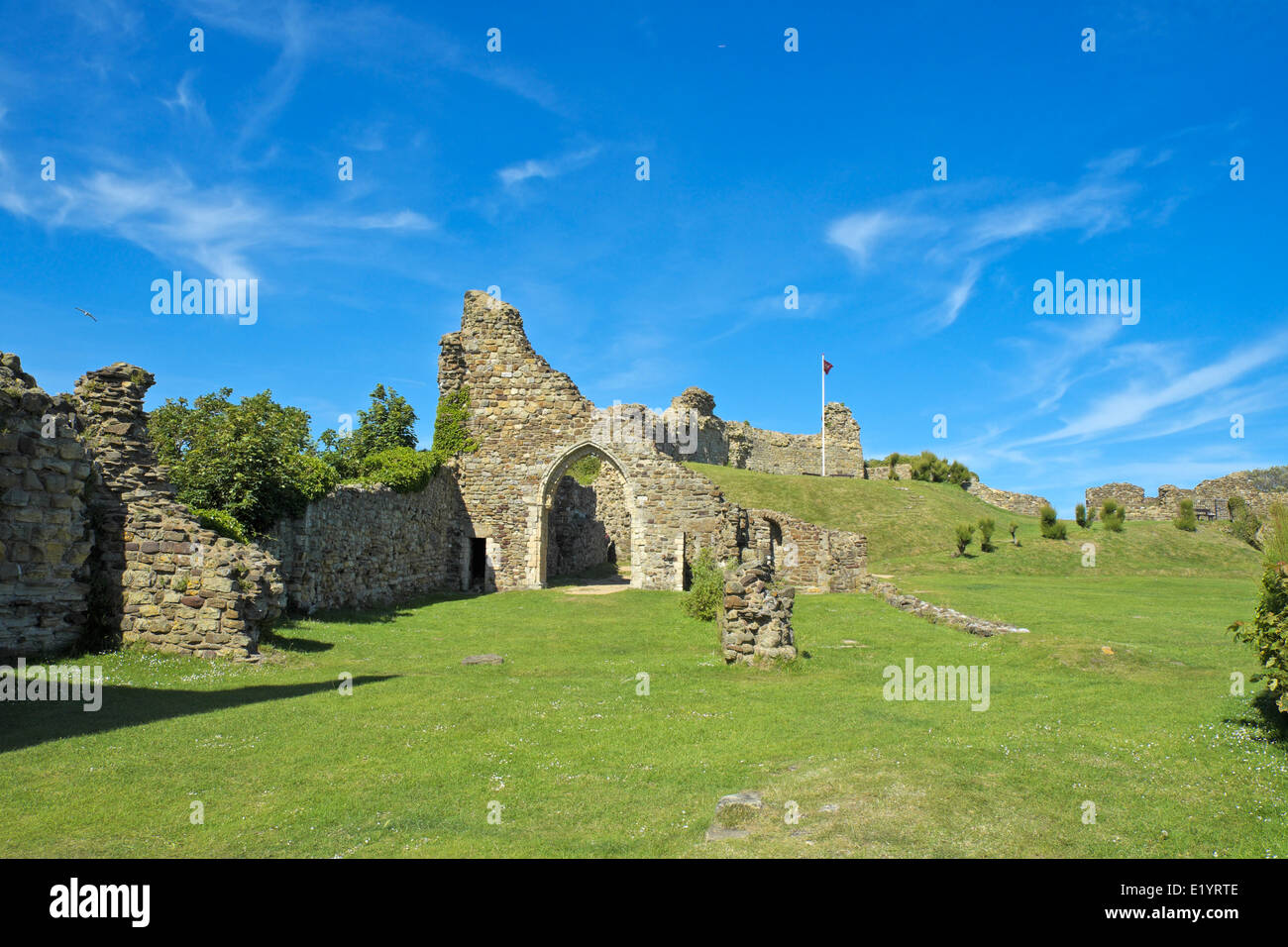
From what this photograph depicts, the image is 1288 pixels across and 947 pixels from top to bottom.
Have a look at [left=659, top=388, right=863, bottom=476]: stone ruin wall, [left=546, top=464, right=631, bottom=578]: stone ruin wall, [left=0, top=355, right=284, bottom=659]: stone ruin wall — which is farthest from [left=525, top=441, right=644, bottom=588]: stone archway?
[left=659, top=388, right=863, bottom=476]: stone ruin wall

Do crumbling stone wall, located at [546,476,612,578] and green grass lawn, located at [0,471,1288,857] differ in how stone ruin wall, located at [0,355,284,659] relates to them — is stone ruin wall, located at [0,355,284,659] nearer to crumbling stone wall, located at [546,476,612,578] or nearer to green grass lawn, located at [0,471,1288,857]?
green grass lawn, located at [0,471,1288,857]

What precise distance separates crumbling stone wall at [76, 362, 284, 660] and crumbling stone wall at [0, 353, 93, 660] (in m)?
0.42

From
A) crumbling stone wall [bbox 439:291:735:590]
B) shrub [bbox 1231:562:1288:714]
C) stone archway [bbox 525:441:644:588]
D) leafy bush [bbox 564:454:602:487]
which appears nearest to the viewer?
shrub [bbox 1231:562:1288:714]

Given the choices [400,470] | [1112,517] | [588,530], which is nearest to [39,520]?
[400,470]

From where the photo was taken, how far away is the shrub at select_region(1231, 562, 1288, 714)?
20.8ft

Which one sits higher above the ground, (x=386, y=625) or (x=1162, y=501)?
(x=1162, y=501)

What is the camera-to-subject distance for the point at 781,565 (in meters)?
29.3

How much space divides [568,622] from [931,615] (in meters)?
8.96

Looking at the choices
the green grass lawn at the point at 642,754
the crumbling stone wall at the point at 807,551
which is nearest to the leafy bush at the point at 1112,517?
the crumbling stone wall at the point at 807,551

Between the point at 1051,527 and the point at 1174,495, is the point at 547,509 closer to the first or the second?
the point at 1051,527

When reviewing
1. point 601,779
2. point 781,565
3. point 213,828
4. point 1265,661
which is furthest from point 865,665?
point 781,565

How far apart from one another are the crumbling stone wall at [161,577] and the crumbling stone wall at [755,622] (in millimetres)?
7846
